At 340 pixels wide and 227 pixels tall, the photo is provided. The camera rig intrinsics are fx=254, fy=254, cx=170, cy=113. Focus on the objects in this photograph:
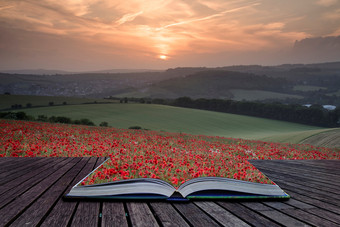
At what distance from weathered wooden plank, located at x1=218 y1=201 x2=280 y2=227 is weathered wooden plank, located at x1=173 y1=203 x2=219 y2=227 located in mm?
313

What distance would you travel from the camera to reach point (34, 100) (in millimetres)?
33562

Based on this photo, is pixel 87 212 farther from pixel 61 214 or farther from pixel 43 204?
pixel 43 204

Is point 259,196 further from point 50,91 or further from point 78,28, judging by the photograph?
point 50,91

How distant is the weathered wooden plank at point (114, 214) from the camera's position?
2141 millimetres

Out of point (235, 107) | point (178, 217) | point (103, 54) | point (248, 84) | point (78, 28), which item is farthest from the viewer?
point (248, 84)

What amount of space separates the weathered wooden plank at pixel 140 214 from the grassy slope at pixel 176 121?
2620 cm

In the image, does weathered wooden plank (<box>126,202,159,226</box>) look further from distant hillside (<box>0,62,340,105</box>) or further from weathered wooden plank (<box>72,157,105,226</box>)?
distant hillside (<box>0,62,340,105</box>)

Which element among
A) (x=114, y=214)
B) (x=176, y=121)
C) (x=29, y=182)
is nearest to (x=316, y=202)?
(x=114, y=214)

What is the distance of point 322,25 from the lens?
1831cm

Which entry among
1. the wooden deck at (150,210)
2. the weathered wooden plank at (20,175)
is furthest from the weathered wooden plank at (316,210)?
the weathered wooden plank at (20,175)

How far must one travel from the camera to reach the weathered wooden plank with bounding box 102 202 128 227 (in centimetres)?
214

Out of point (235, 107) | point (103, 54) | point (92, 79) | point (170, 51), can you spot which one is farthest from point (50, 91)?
point (235, 107)

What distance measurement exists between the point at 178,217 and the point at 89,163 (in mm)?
3157

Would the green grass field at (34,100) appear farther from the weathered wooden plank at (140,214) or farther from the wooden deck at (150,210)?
the weathered wooden plank at (140,214)
